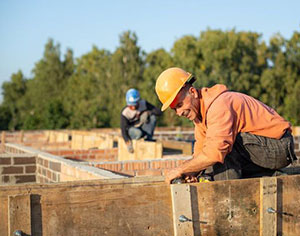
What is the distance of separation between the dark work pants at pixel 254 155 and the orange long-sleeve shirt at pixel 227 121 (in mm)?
60

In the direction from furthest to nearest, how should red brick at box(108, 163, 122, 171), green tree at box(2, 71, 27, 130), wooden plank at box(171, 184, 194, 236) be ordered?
green tree at box(2, 71, 27, 130) → red brick at box(108, 163, 122, 171) → wooden plank at box(171, 184, 194, 236)

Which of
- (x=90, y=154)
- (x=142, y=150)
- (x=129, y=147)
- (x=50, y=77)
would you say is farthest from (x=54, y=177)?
(x=50, y=77)

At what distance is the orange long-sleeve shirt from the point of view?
3.74 metres

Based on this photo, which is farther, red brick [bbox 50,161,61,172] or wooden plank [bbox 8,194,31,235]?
red brick [bbox 50,161,61,172]

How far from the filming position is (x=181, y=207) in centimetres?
355

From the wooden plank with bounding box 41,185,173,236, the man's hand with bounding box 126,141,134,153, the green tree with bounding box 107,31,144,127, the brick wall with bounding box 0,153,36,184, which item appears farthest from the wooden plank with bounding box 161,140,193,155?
the green tree with bounding box 107,31,144,127

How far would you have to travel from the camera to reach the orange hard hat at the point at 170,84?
392 cm

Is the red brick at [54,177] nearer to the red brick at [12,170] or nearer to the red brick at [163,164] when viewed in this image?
the red brick at [12,170]

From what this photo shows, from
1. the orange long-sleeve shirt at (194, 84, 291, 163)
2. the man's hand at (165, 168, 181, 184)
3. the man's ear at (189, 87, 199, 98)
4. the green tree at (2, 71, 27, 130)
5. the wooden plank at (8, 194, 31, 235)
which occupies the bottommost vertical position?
the wooden plank at (8, 194, 31, 235)

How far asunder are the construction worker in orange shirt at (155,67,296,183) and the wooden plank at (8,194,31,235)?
3.20ft

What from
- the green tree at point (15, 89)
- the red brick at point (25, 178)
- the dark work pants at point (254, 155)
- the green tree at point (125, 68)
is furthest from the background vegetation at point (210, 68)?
the dark work pants at point (254, 155)

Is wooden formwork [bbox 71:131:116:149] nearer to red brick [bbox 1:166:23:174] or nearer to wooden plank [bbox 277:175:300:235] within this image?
red brick [bbox 1:166:23:174]

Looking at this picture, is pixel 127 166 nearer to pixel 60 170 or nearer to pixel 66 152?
pixel 60 170

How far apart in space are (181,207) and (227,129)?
0.64 metres
